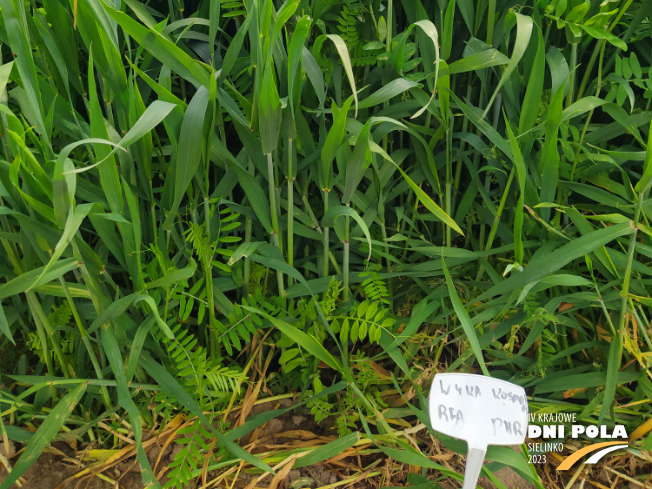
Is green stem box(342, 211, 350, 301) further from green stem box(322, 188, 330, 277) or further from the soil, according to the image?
the soil

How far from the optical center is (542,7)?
69 cm

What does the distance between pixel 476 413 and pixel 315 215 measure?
431 millimetres

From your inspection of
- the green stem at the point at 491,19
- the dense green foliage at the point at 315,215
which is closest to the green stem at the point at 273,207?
the dense green foliage at the point at 315,215

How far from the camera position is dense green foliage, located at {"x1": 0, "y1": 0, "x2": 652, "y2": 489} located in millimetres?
617

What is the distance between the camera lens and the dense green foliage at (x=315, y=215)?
2.02 feet

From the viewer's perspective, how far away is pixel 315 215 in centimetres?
83

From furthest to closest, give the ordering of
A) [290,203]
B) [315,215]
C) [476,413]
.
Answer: [315,215]
[290,203]
[476,413]

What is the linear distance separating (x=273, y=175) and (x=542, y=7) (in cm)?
50

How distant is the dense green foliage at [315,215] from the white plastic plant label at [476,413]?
0.05m

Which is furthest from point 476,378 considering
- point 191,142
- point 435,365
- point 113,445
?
point 113,445

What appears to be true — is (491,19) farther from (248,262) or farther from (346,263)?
(248,262)

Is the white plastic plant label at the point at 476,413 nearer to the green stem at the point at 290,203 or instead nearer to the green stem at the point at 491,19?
the green stem at the point at 290,203

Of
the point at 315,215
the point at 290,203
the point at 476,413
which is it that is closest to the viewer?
the point at 476,413

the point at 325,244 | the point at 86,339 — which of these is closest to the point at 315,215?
the point at 325,244
